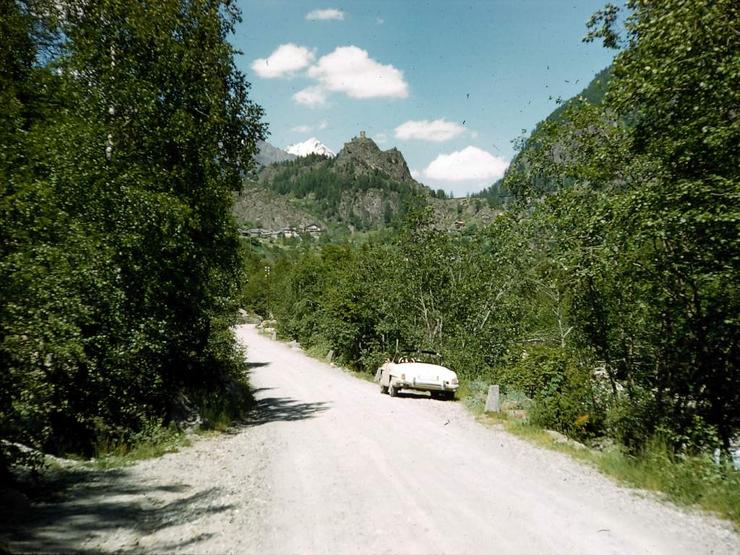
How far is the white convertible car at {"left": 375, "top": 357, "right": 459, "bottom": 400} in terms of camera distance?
14.7 m

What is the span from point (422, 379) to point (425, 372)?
272mm

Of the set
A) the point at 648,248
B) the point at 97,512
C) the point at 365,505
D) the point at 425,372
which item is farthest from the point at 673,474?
the point at 425,372

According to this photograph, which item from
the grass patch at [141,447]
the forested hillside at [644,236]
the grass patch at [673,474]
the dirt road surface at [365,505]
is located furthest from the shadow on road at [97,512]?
the forested hillside at [644,236]

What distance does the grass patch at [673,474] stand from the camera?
5.60 metres

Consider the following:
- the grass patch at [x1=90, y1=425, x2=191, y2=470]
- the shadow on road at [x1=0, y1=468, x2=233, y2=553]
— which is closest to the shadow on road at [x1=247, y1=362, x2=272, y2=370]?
the grass patch at [x1=90, y1=425, x2=191, y2=470]

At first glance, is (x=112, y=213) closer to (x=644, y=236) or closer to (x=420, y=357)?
(x=644, y=236)

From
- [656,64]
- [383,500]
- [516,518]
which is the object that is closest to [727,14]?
[656,64]

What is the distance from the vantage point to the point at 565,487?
21.2 feet

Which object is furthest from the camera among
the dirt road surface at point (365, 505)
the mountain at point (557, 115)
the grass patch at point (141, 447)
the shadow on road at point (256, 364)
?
the shadow on road at point (256, 364)

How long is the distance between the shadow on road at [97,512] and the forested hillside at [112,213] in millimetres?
938

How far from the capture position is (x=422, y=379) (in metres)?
14.8

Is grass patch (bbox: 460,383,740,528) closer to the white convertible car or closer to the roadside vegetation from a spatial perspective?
the roadside vegetation

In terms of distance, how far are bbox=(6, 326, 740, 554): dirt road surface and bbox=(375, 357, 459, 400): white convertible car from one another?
4821 mm

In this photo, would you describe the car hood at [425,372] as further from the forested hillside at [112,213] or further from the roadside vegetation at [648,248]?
the forested hillside at [112,213]
